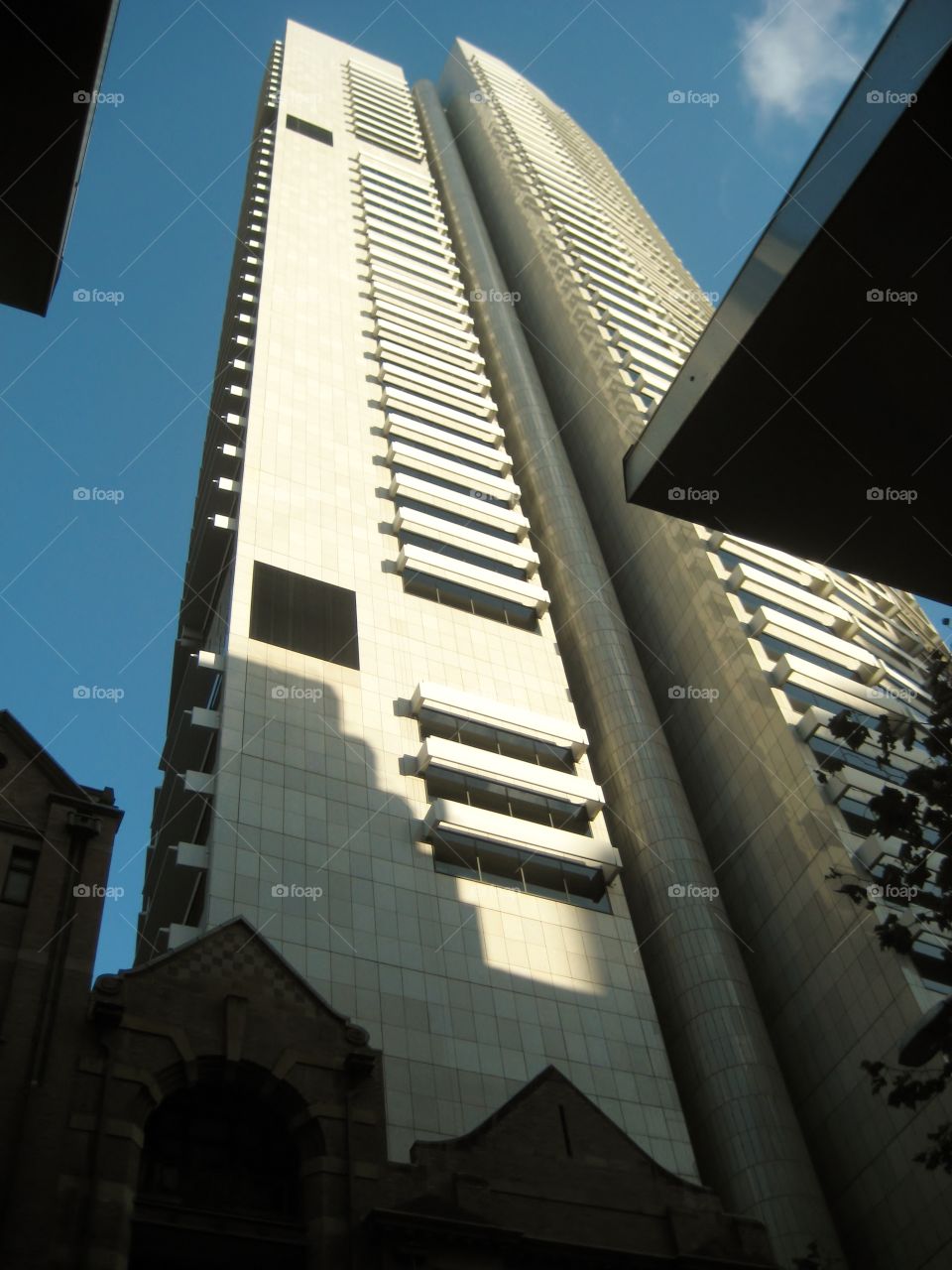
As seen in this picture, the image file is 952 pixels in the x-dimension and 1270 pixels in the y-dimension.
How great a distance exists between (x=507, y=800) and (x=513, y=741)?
2.99 m

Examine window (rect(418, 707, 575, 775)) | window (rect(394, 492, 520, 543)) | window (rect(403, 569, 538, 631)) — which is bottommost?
window (rect(418, 707, 575, 775))

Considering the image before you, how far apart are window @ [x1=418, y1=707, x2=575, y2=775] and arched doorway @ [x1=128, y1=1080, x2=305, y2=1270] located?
22123 millimetres

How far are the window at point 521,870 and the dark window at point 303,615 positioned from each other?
8.10 meters

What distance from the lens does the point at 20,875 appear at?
22.0 m

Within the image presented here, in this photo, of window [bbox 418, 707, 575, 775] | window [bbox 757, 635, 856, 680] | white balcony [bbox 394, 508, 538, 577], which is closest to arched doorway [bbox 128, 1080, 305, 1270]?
window [bbox 418, 707, 575, 775]

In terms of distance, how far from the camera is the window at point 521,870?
127ft

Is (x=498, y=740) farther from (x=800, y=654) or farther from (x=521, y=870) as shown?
(x=800, y=654)

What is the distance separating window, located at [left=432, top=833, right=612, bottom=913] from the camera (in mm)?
38688

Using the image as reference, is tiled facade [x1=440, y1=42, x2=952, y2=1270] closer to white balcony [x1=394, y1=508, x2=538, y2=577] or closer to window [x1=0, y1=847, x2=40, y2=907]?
white balcony [x1=394, y1=508, x2=538, y2=577]

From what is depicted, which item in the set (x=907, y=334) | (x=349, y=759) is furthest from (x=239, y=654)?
(x=907, y=334)

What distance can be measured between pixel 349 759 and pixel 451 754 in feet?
11.4

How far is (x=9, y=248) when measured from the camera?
17.8 meters

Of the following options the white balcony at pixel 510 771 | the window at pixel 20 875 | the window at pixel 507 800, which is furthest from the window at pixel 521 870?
the window at pixel 20 875

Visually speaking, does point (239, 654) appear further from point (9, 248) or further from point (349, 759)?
point (9, 248)
